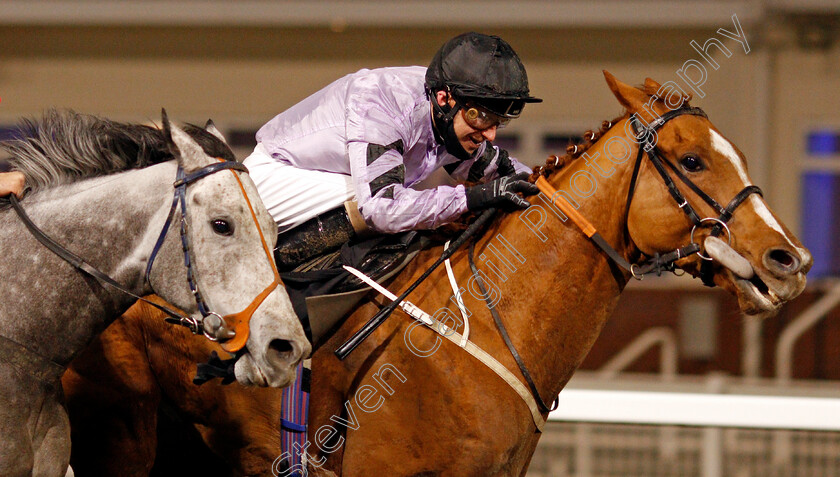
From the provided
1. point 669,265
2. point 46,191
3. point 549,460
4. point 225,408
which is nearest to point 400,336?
point 225,408

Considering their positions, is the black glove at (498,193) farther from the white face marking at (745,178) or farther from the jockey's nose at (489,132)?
the white face marking at (745,178)

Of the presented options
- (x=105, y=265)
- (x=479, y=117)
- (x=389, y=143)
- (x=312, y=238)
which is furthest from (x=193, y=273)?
(x=479, y=117)

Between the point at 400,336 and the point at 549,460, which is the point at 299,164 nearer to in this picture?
the point at 400,336

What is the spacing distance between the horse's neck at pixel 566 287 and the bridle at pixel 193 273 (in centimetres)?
81

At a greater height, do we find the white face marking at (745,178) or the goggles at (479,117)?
the white face marking at (745,178)

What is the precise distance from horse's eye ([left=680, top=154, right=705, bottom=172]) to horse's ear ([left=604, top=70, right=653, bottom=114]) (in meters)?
0.22

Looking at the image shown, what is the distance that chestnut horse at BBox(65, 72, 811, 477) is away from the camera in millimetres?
2660

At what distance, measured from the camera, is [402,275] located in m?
2.92

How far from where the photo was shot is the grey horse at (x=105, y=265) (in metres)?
2.34

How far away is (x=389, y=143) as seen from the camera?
2.81m

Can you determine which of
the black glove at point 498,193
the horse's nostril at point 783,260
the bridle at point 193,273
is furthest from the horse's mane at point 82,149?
the horse's nostril at point 783,260

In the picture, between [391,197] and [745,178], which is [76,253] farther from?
[745,178]

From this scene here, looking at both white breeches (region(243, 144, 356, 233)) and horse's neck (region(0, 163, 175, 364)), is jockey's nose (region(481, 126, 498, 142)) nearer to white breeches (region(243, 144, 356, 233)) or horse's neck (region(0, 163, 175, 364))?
white breeches (region(243, 144, 356, 233))

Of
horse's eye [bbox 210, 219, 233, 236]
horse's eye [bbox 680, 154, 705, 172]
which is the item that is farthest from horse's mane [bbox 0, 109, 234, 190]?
horse's eye [bbox 680, 154, 705, 172]
